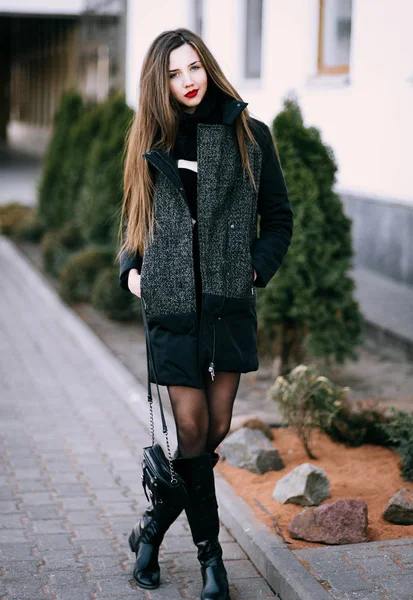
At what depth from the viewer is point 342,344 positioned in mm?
6273

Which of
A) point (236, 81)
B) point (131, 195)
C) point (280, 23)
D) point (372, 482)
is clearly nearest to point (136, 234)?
point (131, 195)

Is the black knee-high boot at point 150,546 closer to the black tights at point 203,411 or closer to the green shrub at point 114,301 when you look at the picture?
the black tights at point 203,411

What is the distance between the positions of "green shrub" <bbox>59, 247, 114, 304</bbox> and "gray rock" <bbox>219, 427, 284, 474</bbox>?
5.13 m

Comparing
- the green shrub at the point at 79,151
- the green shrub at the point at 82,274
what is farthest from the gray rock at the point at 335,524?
the green shrub at the point at 79,151

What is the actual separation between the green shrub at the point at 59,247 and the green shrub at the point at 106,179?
0.57m

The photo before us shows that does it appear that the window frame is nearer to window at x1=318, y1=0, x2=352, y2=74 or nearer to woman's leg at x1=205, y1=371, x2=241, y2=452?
window at x1=318, y1=0, x2=352, y2=74

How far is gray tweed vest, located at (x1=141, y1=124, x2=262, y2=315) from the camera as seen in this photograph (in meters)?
3.28

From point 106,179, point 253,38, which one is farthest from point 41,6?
point 106,179

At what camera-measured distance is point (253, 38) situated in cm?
1373

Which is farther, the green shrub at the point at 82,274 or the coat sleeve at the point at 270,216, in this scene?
the green shrub at the point at 82,274

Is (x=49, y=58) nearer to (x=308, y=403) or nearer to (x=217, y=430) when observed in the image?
(x=308, y=403)

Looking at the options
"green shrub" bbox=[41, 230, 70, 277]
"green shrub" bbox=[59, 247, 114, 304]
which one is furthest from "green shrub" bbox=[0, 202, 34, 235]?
"green shrub" bbox=[59, 247, 114, 304]

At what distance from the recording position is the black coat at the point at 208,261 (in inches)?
129

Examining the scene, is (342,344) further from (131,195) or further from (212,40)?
(212,40)
